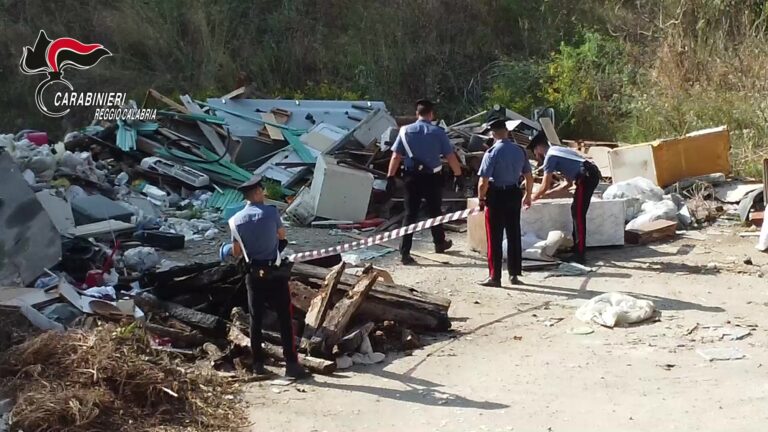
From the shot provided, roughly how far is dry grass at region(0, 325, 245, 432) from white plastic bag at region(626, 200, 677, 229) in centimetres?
688

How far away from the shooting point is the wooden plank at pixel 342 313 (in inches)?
305

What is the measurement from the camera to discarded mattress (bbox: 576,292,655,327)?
8.49 metres

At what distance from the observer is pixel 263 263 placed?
7293 millimetres

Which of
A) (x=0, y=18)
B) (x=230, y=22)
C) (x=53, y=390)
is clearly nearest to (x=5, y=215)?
(x=53, y=390)

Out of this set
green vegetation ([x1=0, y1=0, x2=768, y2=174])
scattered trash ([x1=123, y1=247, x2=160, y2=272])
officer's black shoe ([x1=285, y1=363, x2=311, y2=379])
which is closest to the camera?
officer's black shoe ([x1=285, y1=363, x2=311, y2=379])

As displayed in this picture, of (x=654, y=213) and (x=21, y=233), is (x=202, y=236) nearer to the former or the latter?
(x=21, y=233)

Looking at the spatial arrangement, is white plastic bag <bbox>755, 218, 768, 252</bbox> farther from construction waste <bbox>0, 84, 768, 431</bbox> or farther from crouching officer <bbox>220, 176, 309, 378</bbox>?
crouching officer <bbox>220, 176, 309, 378</bbox>

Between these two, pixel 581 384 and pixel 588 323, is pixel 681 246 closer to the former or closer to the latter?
pixel 588 323

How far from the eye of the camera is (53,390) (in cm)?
641

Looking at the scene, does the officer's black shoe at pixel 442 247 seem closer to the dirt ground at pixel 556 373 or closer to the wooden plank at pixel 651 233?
the dirt ground at pixel 556 373

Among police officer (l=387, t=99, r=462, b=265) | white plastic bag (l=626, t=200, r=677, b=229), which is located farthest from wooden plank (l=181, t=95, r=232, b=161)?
white plastic bag (l=626, t=200, r=677, b=229)

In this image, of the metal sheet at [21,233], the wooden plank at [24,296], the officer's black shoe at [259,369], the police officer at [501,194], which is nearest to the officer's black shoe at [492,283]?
the police officer at [501,194]

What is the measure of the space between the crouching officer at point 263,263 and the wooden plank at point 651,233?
5.92 meters

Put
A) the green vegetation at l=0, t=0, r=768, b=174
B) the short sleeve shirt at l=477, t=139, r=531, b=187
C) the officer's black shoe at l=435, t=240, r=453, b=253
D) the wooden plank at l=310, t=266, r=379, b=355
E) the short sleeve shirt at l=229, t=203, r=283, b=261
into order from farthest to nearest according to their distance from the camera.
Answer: the green vegetation at l=0, t=0, r=768, b=174 < the officer's black shoe at l=435, t=240, r=453, b=253 < the short sleeve shirt at l=477, t=139, r=531, b=187 < the wooden plank at l=310, t=266, r=379, b=355 < the short sleeve shirt at l=229, t=203, r=283, b=261
